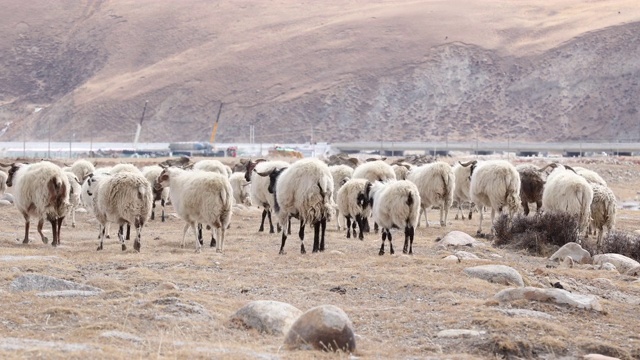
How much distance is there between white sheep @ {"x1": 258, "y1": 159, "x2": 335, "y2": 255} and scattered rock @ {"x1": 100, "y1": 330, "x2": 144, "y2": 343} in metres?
7.99

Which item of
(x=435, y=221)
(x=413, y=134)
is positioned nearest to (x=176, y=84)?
(x=413, y=134)

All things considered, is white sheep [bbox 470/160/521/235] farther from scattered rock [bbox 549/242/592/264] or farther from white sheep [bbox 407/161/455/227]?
scattered rock [bbox 549/242/592/264]

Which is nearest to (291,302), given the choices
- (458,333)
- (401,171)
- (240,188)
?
(458,333)

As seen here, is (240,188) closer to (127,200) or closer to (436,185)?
(436,185)

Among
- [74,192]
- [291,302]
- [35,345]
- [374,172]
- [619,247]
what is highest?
[374,172]

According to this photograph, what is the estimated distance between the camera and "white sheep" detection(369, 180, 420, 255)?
1828 cm

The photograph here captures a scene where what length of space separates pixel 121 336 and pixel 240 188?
2056cm

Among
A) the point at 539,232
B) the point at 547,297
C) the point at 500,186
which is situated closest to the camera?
the point at 547,297

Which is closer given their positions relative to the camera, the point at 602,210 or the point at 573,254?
the point at 573,254

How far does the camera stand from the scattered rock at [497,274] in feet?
49.6

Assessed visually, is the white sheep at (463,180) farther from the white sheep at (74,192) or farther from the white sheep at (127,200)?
the white sheep at (127,200)

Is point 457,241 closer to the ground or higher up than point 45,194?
closer to the ground

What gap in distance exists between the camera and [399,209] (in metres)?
18.3

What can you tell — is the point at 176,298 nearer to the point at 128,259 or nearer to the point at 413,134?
the point at 128,259
